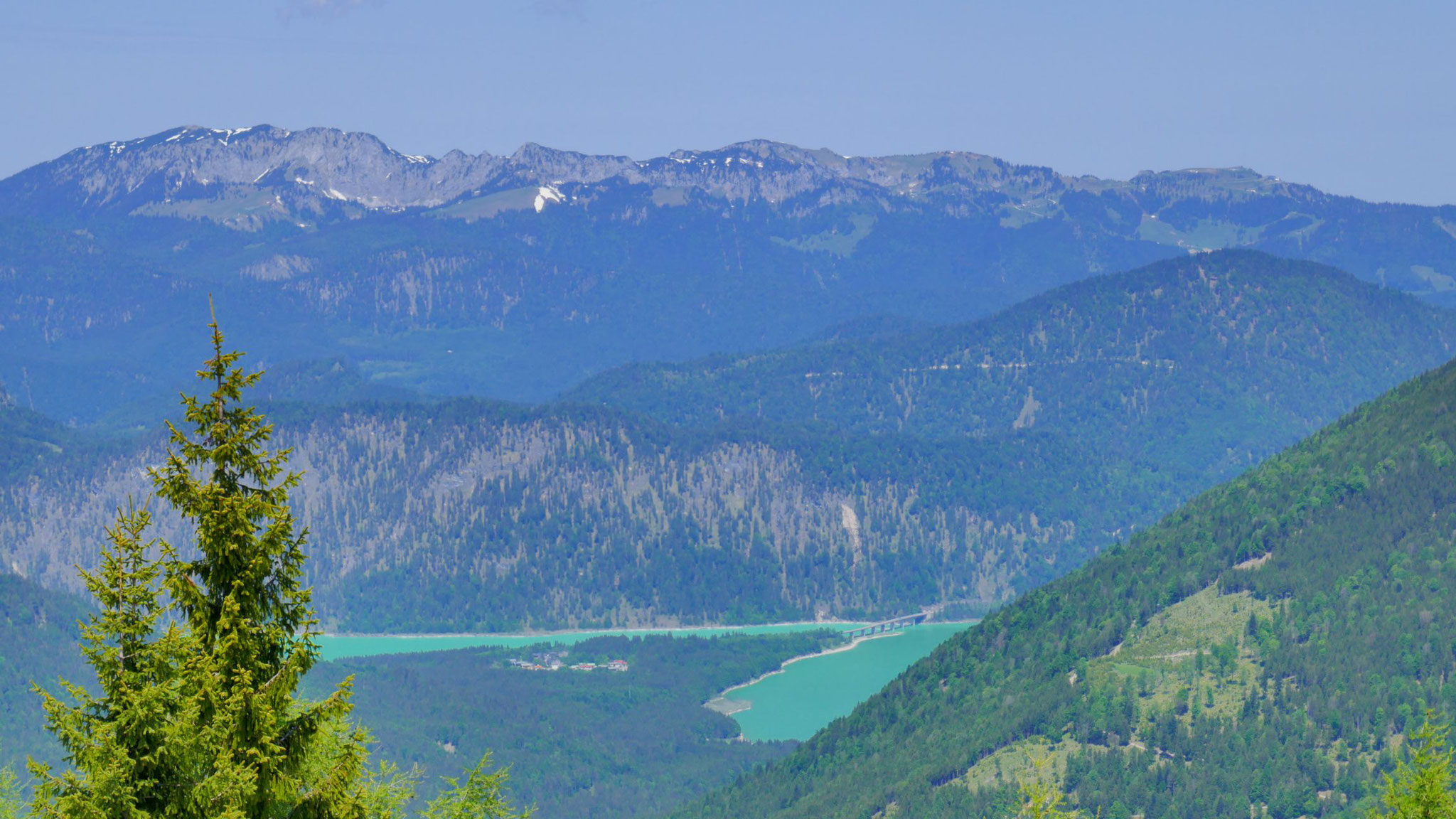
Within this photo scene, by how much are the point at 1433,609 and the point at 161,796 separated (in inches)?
7315

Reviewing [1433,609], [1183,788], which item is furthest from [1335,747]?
[1433,609]

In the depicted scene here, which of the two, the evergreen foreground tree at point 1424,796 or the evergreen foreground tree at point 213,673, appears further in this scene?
the evergreen foreground tree at point 1424,796

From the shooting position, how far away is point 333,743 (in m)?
35.0

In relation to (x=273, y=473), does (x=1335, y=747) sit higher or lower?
lower

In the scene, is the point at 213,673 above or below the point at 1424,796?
above

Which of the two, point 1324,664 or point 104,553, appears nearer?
point 104,553

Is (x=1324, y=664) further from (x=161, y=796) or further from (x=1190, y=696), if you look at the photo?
(x=161, y=796)

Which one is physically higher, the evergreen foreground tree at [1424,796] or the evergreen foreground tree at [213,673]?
the evergreen foreground tree at [213,673]

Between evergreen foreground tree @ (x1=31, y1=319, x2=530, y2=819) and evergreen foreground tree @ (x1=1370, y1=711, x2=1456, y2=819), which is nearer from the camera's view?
evergreen foreground tree @ (x1=31, y1=319, x2=530, y2=819)

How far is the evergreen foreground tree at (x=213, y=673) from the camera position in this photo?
105 ft

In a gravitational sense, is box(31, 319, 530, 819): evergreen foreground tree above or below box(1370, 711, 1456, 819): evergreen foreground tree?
above

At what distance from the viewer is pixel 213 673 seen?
33719 millimetres

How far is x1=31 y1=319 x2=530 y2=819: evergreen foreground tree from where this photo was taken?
32094 mm

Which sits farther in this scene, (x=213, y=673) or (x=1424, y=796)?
(x=1424, y=796)
